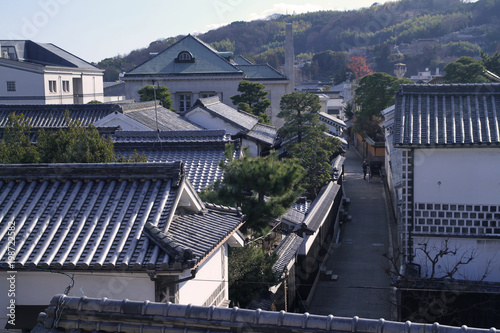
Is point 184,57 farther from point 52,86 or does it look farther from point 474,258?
point 474,258

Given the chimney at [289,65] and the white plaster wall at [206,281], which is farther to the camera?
the chimney at [289,65]

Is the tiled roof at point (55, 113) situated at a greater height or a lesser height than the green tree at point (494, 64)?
lesser

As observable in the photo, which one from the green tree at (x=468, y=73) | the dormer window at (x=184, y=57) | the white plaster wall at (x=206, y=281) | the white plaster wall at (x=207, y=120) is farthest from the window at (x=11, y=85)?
the white plaster wall at (x=206, y=281)

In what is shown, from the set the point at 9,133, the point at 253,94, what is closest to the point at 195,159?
the point at 9,133

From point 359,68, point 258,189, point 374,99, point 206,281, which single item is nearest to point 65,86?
point 374,99

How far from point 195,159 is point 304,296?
540cm

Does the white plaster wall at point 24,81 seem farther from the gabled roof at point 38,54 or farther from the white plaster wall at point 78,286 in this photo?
the white plaster wall at point 78,286

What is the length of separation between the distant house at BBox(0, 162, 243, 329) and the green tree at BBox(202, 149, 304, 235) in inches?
86.9

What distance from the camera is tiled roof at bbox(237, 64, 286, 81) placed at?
51469 mm

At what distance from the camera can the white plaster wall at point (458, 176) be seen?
46.8 feet

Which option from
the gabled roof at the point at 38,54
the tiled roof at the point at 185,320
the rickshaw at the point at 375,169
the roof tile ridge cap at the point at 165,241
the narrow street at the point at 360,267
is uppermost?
the gabled roof at the point at 38,54

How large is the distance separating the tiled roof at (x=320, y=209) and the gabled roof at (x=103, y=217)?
305 inches

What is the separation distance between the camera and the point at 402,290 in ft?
45.8

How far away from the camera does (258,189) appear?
12.7 metres
